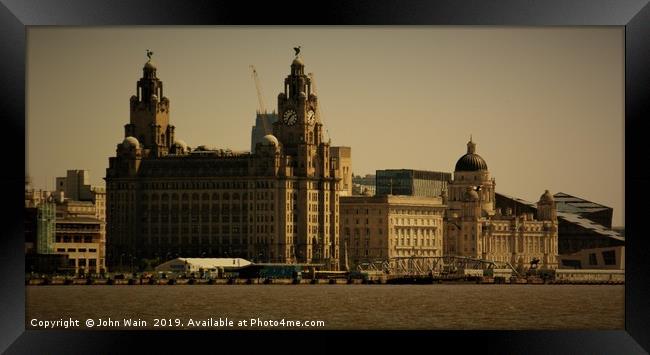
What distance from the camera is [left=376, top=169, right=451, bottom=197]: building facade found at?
210 ft

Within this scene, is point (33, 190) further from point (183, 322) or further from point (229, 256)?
point (229, 256)

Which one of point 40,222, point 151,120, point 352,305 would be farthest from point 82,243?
point 352,305

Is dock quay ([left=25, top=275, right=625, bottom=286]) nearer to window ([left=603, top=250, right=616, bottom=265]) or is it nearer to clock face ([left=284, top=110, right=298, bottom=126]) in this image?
window ([left=603, top=250, right=616, bottom=265])

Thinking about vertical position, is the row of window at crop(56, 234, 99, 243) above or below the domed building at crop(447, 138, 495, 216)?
below

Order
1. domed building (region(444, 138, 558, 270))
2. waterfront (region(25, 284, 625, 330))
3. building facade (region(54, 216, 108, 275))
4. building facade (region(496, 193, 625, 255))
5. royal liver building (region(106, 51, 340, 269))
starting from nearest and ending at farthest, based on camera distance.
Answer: waterfront (region(25, 284, 625, 330)) < building facade (region(496, 193, 625, 255)) < building facade (region(54, 216, 108, 275)) < royal liver building (region(106, 51, 340, 269)) < domed building (region(444, 138, 558, 270))

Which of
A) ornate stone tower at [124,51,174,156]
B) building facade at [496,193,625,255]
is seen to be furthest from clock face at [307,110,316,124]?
building facade at [496,193,625,255]

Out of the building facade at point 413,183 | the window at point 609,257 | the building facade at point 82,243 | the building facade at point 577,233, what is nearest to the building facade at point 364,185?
the building facade at point 413,183

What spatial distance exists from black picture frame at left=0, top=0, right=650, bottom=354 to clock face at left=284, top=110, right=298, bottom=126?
143 ft

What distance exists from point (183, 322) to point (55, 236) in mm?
21527

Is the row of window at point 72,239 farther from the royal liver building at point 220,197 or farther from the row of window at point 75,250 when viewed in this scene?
the royal liver building at point 220,197

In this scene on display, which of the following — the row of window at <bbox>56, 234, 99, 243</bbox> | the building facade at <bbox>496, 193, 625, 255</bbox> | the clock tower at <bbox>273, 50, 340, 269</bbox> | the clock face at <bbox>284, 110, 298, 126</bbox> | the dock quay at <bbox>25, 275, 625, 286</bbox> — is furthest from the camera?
the clock face at <bbox>284, 110, 298, 126</bbox>

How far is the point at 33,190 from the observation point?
32.0 meters

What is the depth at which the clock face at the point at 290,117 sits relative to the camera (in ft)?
219

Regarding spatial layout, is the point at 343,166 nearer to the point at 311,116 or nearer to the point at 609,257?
the point at 311,116
